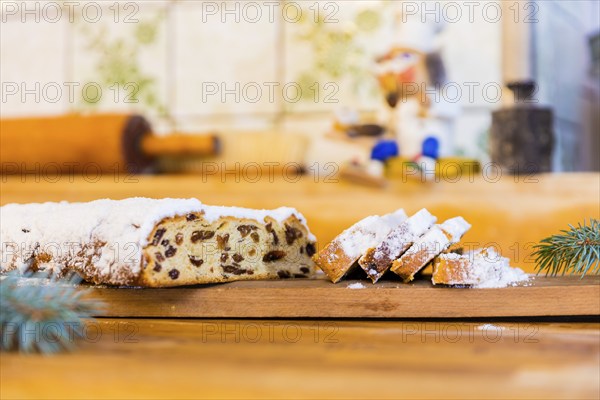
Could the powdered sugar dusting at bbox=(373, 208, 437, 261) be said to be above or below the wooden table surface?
above

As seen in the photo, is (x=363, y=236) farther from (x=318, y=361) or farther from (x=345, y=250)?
(x=318, y=361)

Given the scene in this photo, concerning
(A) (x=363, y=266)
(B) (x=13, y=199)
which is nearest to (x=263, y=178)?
(B) (x=13, y=199)

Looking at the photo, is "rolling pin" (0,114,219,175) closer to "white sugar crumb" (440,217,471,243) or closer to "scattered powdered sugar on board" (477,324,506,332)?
"white sugar crumb" (440,217,471,243)

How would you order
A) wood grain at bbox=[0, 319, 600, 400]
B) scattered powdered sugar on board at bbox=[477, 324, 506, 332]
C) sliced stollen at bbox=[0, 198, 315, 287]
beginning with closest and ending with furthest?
wood grain at bbox=[0, 319, 600, 400]
scattered powdered sugar on board at bbox=[477, 324, 506, 332]
sliced stollen at bbox=[0, 198, 315, 287]

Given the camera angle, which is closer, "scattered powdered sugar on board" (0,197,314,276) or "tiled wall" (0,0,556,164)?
"scattered powdered sugar on board" (0,197,314,276)

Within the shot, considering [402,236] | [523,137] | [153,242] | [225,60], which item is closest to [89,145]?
[225,60]

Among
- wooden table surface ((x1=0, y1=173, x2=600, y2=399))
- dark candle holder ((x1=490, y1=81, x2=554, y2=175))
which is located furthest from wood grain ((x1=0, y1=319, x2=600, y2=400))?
dark candle holder ((x1=490, y1=81, x2=554, y2=175))

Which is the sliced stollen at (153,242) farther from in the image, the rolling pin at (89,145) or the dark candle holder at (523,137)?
the rolling pin at (89,145)
